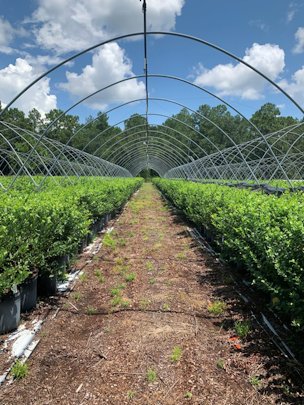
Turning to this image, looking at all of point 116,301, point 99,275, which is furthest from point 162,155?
point 116,301

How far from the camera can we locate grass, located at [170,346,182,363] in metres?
3.48

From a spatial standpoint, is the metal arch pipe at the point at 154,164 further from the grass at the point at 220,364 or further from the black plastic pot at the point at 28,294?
the grass at the point at 220,364

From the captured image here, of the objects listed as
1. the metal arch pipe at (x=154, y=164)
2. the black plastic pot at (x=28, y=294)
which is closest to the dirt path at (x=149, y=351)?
the black plastic pot at (x=28, y=294)

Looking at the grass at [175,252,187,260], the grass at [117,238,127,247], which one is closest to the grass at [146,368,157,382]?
the grass at [175,252,187,260]

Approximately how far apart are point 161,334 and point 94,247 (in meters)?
4.83

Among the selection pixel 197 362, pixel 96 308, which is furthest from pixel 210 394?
pixel 96 308

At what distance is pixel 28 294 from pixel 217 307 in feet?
7.76

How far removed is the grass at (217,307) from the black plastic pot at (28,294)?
2214 millimetres

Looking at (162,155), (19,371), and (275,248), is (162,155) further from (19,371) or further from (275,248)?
Answer: (19,371)

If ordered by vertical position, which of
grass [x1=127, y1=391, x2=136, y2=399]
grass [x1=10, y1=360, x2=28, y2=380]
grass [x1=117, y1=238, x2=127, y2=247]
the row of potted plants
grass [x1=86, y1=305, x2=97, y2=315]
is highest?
the row of potted plants

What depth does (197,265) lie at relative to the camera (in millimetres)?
7004

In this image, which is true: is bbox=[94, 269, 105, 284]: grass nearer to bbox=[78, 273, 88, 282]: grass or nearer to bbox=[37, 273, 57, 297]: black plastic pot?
bbox=[78, 273, 88, 282]: grass

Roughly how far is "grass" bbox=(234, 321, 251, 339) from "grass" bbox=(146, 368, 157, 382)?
1.13m

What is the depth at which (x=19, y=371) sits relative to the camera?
10.5 ft
